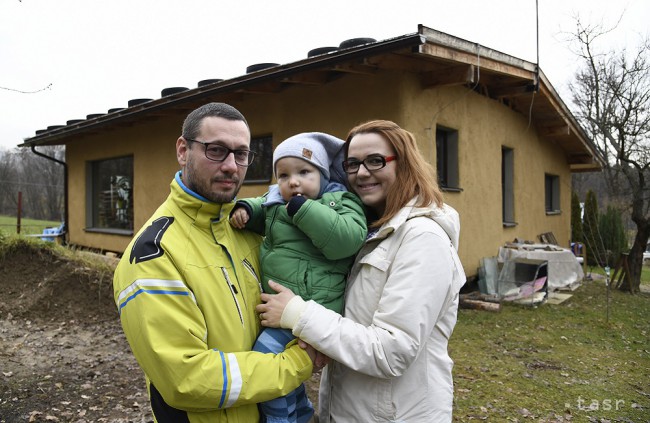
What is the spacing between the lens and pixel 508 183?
1018 centimetres

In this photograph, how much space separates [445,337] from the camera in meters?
1.66

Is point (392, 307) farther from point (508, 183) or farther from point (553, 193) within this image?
point (553, 193)

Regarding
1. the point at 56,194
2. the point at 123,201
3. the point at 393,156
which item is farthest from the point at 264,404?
the point at 56,194

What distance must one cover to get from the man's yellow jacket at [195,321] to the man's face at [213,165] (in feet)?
0.15

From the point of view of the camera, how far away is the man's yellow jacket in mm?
1270

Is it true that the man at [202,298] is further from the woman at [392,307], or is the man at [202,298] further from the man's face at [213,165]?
the woman at [392,307]

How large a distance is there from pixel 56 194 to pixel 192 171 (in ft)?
129

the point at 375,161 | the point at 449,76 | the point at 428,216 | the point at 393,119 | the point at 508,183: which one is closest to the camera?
the point at 428,216

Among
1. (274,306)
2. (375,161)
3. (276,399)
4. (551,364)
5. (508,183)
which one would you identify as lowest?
(551,364)

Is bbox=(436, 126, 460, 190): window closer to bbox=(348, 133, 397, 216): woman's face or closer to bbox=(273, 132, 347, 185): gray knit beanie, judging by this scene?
bbox=(273, 132, 347, 185): gray knit beanie

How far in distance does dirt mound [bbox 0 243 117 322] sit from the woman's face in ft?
18.7

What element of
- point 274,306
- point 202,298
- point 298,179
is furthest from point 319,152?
point 202,298

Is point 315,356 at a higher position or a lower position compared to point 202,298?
lower

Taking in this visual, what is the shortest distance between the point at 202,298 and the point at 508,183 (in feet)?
32.7
